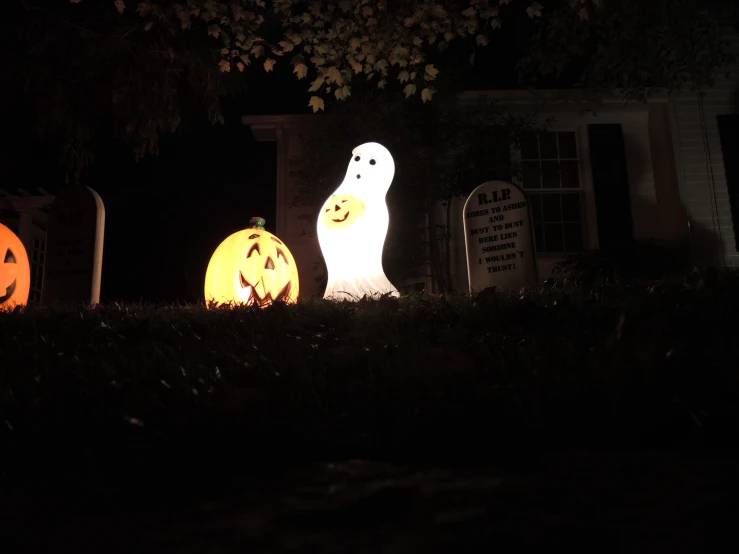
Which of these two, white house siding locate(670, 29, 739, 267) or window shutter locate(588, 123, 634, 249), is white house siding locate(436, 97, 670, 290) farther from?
white house siding locate(670, 29, 739, 267)

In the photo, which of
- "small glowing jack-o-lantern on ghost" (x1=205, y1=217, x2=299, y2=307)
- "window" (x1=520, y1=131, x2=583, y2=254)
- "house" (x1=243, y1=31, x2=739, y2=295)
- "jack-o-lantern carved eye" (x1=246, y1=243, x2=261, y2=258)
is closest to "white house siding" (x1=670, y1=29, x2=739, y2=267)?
"house" (x1=243, y1=31, x2=739, y2=295)

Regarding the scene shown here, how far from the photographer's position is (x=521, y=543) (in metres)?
1.31

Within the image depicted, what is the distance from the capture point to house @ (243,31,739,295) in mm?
10664

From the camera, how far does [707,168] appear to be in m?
10.8

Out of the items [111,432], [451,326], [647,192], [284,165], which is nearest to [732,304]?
[451,326]

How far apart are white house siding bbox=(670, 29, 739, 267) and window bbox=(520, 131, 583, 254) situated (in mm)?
1858

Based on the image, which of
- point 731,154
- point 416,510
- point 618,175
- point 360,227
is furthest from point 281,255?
point 731,154

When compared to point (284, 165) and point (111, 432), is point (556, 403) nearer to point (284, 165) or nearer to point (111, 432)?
point (111, 432)

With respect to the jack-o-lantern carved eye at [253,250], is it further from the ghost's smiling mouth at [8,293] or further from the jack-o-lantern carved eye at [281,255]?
the ghost's smiling mouth at [8,293]

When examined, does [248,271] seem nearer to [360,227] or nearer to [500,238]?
[360,227]

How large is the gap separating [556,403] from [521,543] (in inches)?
39.8

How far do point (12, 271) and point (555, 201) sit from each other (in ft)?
29.6

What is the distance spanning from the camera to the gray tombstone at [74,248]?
659 centimetres

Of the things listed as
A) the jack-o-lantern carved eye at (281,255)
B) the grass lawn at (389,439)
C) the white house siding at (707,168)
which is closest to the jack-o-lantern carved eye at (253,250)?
the jack-o-lantern carved eye at (281,255)
